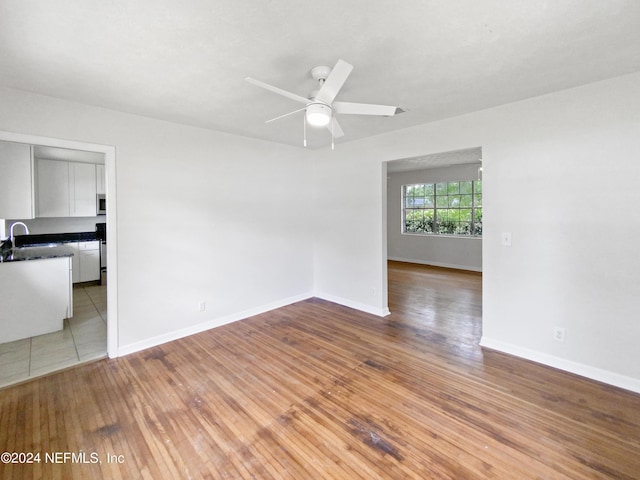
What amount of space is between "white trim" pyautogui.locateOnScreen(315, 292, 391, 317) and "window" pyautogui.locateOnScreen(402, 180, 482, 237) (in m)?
4.34

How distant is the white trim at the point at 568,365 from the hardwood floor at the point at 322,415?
95mm

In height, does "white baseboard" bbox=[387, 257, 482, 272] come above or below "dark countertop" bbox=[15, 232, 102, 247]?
below

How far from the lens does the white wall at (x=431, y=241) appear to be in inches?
276

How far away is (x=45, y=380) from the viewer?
252cm

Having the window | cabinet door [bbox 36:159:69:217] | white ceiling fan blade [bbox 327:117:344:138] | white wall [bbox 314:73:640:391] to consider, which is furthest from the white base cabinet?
the window

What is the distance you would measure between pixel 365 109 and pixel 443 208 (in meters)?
6.43

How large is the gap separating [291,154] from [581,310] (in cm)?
398

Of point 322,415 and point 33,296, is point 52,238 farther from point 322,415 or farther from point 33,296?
point 322,415

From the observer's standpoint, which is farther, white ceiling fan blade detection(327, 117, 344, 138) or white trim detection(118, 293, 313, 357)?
white trim detection(118, 293, 313, 357)

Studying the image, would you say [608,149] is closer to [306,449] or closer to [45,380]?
[306,449]

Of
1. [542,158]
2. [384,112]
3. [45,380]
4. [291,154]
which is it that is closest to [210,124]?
[291,154]

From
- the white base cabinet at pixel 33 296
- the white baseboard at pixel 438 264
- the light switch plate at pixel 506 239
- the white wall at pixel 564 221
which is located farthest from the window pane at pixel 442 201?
the white base cabinet at pixel 33 296

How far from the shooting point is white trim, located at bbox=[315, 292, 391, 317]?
407 cm

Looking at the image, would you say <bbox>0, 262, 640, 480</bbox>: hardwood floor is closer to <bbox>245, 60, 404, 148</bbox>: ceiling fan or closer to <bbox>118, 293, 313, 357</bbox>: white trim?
<bbox>118, 293, 313, 357</bbox>: white trim
